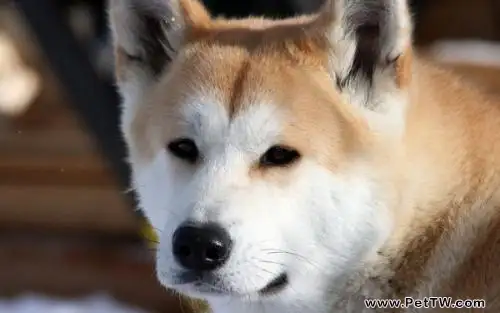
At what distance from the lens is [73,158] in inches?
195

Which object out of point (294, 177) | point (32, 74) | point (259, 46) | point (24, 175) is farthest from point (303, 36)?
point (32, 74)

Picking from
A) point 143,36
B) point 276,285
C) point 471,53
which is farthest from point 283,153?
point 471,53

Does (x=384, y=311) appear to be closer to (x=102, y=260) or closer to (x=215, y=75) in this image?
(x=215, y=75)

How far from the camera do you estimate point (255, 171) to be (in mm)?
1619

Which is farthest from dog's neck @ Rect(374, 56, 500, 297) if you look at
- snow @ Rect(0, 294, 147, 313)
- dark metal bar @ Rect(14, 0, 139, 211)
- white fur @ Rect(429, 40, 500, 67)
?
snow @ Rect(0, 294, 147, 313)

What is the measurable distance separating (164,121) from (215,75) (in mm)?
136

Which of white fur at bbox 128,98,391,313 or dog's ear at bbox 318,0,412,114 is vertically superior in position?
dog's ear at bbox 318,0,412,114

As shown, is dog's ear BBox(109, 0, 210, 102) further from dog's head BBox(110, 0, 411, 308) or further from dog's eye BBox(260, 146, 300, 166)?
dog's eye BBox(260, 146, 300, 166)

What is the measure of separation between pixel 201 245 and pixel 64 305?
7.52 feet

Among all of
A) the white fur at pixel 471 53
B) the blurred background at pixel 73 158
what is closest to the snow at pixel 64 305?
the blurred background at pixel 73 158

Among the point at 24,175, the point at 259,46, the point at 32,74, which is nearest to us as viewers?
the point at 259,46

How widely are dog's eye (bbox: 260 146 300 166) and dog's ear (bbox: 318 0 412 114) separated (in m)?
0.16

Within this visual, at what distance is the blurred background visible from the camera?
3.37 meters

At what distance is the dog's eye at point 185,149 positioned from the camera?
1.68m
